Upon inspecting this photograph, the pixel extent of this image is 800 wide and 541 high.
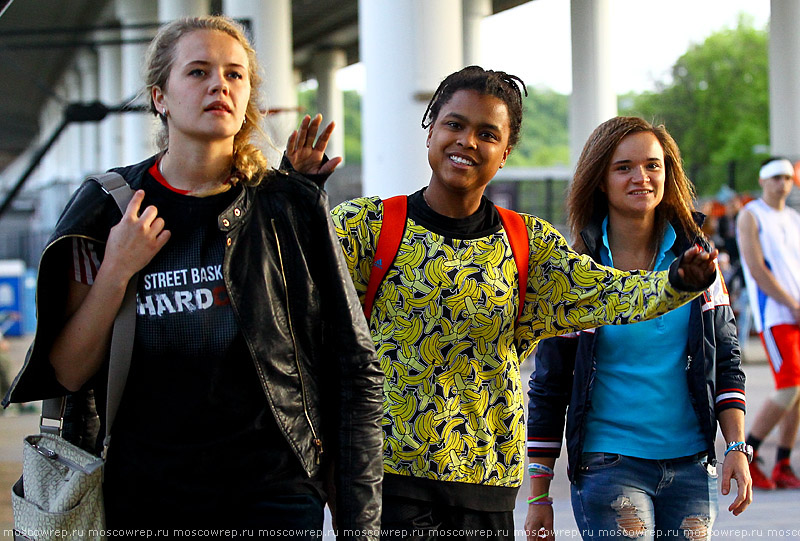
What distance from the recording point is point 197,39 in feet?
8.62

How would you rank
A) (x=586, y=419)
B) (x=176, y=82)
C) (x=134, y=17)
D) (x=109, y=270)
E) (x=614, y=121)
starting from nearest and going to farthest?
(x=109, y=270) → (x=176, y=82) → (x=586, y=419) → (x=614, y=121) → (x=134, y=17)

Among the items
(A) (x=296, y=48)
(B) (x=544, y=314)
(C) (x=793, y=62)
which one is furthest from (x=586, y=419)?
(A) (x=296, y=48)

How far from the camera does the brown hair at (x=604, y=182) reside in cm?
374

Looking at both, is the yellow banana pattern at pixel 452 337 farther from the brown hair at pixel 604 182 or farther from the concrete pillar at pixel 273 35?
the concrete pillar at pixel 273 35

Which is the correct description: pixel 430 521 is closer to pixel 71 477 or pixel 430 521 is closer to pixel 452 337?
pixel 452 337

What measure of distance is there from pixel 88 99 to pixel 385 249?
36.5m

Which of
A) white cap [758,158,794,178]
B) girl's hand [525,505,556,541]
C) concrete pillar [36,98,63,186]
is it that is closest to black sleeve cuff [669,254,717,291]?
girl's hand [525,505,556,541]

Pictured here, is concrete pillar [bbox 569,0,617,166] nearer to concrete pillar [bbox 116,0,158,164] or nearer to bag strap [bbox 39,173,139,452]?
concrete pillar [bbox 116,0,158,164]

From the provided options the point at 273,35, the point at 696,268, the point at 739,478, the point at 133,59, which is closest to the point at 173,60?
the point at 696,268

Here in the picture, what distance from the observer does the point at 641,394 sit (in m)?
Answer: 3.48

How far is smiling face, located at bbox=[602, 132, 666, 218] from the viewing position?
12.1 feet

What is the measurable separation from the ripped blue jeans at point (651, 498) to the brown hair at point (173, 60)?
63.0 inches

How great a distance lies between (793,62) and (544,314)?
1803 centimetres

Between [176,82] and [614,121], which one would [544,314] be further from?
[176,82]
